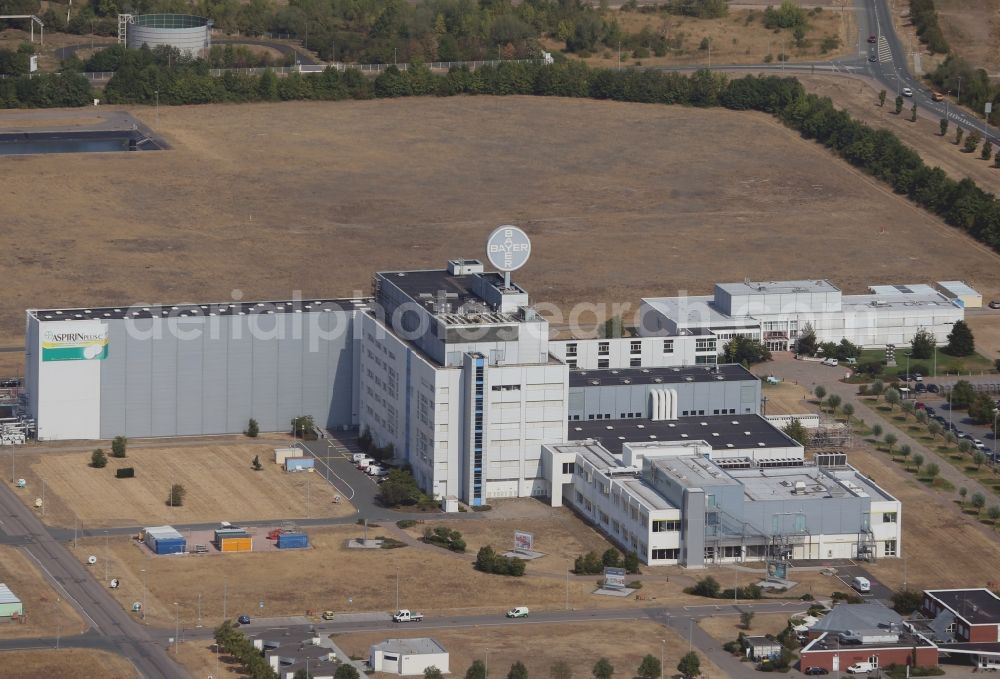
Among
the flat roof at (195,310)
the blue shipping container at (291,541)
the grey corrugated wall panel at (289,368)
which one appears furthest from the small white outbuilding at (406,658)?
the flat roof at (195,310)

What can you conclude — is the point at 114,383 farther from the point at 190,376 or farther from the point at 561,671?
the point at 561,671

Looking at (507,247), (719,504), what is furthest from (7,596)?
(507,247)

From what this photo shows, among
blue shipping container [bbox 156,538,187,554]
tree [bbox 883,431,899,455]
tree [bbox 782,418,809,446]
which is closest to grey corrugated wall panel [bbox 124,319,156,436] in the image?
blue shipping container [bbox 156,538,187,554]

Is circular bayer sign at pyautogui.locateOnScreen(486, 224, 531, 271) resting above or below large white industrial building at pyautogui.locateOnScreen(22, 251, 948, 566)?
above

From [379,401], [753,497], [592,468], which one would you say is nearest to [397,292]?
[379,401]

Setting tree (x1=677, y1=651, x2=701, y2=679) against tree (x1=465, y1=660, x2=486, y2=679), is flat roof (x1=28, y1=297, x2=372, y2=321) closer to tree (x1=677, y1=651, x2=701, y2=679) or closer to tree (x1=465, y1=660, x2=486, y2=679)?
tree (x1=465, y1=660, x2=486, y2=679)
